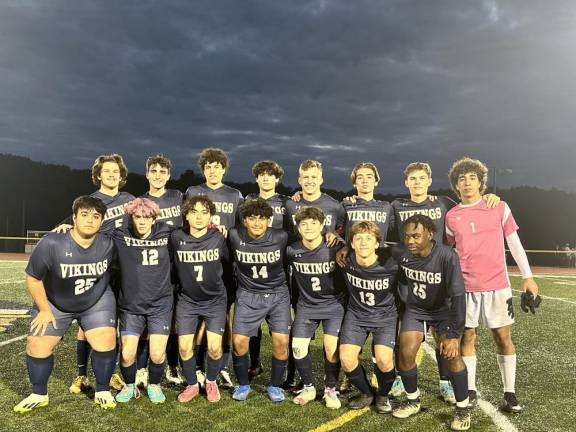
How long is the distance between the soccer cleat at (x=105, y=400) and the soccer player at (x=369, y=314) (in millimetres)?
1933

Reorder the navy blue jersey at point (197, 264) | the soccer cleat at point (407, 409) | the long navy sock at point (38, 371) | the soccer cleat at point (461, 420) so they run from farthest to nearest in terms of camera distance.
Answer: the navy blue jersey at point (197, 264)
the long navy sock at point (38, 371)
the soccer cleat at point (407, 409)
the soccer cleat at point (461, 420)

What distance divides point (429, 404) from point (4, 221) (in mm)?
41960

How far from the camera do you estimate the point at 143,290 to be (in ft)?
13.4

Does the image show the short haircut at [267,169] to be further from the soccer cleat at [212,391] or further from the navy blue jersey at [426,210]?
the soccer cleat at [212,391]

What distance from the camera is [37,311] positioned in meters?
3.87

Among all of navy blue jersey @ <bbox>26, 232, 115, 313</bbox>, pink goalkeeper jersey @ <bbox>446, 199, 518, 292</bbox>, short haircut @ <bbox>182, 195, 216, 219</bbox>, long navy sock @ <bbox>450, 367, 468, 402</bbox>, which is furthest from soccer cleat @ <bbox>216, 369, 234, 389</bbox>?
pink goalkeeper jersey @ <bbox>446, 199, 518, 292</bbox>

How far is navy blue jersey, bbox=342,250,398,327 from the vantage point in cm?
393

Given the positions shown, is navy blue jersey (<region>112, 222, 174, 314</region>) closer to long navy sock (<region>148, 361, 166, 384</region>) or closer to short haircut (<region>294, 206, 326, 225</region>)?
long navy sock (<region>148, 361, 166, 384</region>)

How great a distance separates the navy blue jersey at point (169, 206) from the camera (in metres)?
4.74

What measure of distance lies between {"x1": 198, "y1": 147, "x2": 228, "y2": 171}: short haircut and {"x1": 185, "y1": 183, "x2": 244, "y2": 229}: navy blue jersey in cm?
24

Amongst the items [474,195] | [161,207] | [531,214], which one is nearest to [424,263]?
[474,195]

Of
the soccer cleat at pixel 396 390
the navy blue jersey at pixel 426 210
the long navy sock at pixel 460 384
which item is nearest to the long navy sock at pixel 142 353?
the soccer cleat at pixel 396 390

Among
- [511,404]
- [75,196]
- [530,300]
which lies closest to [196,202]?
[530,300]

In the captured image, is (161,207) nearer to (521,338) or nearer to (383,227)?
(383,227)
